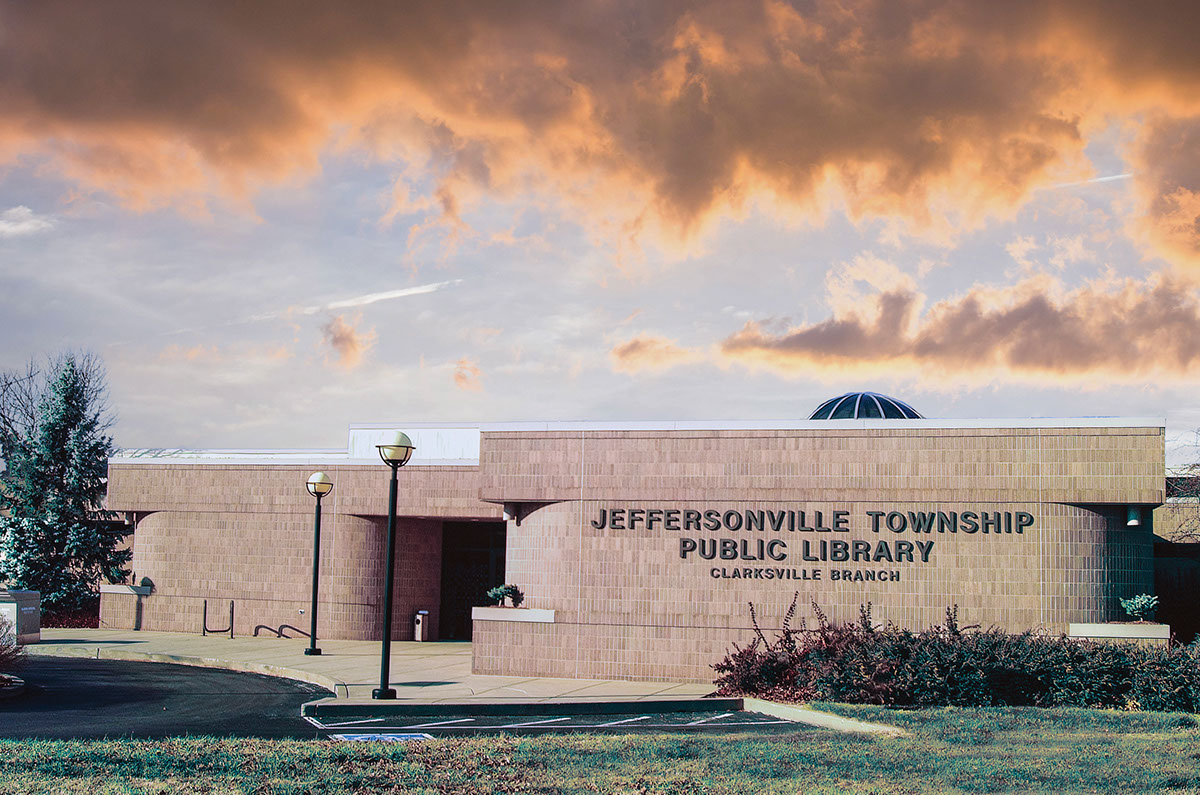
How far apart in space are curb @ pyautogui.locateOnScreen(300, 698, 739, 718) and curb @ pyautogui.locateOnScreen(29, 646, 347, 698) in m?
1.82

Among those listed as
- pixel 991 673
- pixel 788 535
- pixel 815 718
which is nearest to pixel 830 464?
pixel 788 535

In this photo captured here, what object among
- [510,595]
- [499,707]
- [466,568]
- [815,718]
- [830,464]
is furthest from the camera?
[466,568]

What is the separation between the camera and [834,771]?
1099 cm

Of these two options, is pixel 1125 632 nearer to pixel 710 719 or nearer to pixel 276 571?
pixel 710 719

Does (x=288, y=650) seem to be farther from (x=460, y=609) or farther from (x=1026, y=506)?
(x=1026, y=506)

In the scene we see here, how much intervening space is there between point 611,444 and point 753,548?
132 inches

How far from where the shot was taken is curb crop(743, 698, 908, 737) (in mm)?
14055

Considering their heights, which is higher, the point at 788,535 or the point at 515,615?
the point at 788,535

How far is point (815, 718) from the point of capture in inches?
601

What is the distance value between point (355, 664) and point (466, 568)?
26.3ft

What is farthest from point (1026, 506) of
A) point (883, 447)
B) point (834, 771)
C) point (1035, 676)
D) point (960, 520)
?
point (834, 771)

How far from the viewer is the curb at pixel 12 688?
16.8m

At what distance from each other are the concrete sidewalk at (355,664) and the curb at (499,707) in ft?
1.17

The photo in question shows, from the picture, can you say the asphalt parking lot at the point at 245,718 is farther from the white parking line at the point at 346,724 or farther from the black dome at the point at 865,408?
the black dome at the point at 865,408
